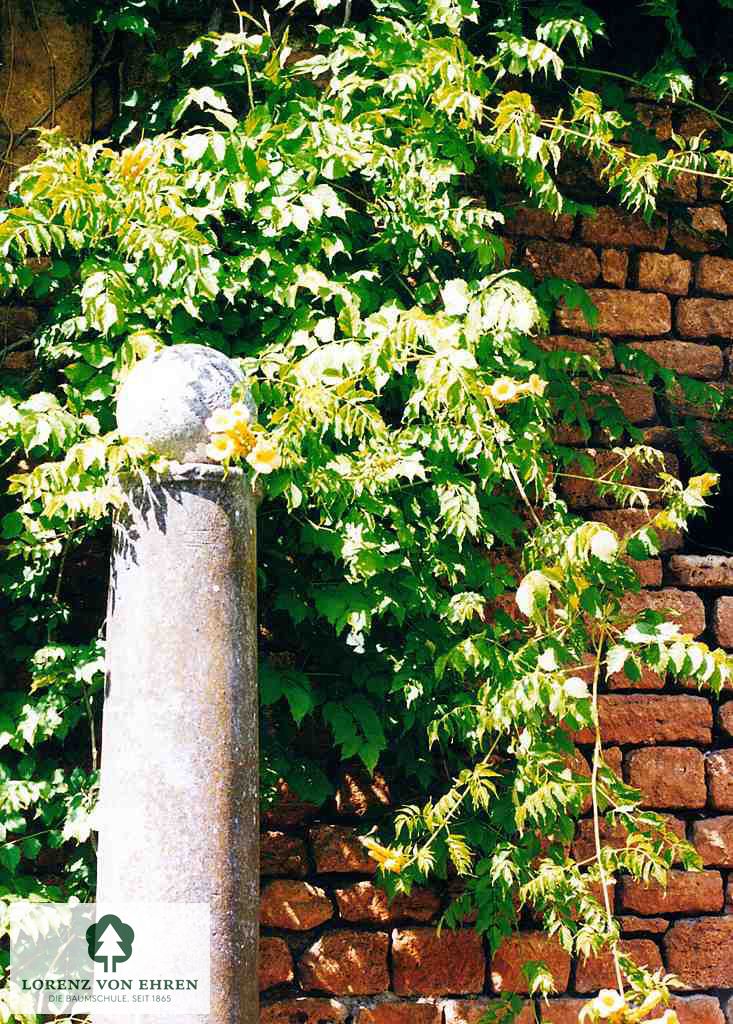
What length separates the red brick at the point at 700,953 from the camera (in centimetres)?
337

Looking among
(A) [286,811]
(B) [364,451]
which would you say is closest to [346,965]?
(A) [286,811]

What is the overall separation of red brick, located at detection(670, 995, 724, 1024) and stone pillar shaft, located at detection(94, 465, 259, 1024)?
5.54 ft

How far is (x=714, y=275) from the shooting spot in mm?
3824

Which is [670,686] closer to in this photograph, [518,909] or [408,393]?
[518,909]

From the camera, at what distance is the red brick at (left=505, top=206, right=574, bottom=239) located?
3.63 m

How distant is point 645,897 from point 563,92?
7.60 ft

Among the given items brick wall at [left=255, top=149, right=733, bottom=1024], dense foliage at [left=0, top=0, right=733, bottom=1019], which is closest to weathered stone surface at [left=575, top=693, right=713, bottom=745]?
brick wall at [left=255, top=149, right=733, bottom=1024]

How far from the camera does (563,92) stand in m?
3.67

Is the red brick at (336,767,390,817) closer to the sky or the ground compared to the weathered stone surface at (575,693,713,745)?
closer to the ground

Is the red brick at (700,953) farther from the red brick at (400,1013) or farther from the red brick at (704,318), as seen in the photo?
the red brick at (704,318)

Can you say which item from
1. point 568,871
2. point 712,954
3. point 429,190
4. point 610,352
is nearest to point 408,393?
point 429,190

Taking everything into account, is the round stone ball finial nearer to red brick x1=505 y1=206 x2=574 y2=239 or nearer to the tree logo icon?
the tree logo icon

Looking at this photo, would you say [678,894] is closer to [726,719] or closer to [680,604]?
[726,719]

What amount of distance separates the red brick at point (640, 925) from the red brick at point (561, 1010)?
0.23 m
